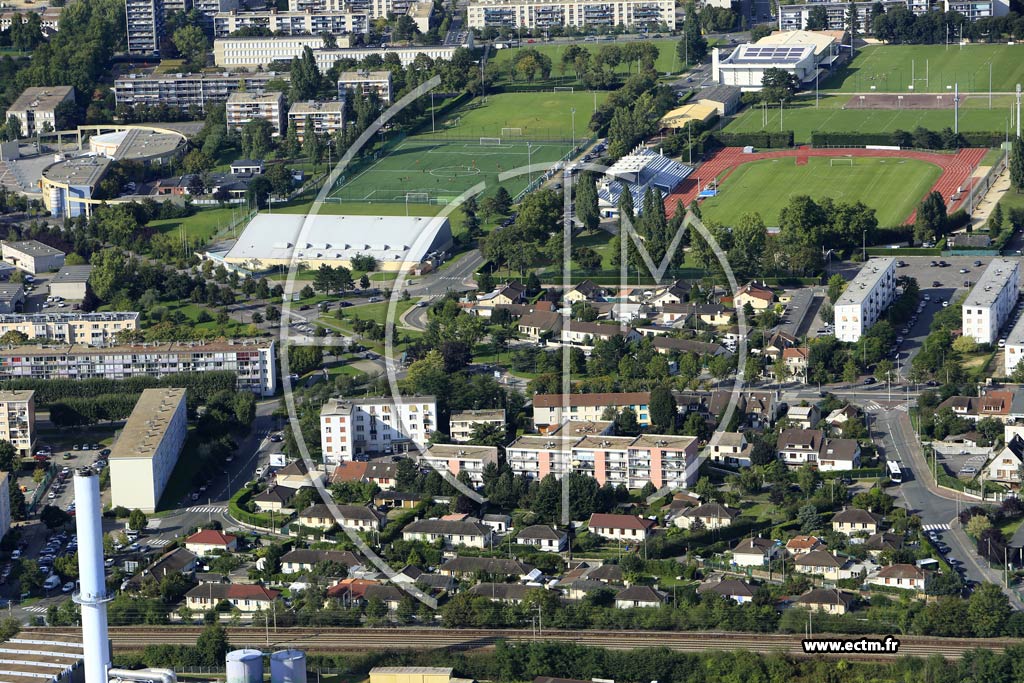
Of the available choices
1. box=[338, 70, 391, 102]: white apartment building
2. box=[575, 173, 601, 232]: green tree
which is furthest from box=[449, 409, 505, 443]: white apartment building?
box=[338, 70, 391, 102]: white apartment building

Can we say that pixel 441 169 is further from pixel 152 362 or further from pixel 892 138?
pixel 152 362

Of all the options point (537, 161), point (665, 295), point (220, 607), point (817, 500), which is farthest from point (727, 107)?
point (220, 607)

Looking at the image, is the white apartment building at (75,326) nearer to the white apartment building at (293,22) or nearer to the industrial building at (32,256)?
the industrial building at (32,256)

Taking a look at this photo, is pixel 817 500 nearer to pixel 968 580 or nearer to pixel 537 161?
pixel 968 580

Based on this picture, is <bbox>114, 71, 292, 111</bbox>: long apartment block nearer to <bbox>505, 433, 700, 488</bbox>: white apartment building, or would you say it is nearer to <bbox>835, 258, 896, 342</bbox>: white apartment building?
<bbox>835, 258, 896, 342</bbox>: white apartment building

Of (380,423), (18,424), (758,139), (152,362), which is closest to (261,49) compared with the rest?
(758,139)

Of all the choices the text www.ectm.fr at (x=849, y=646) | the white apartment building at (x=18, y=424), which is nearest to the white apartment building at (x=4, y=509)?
the white apartment building at (x=18, y=424)
